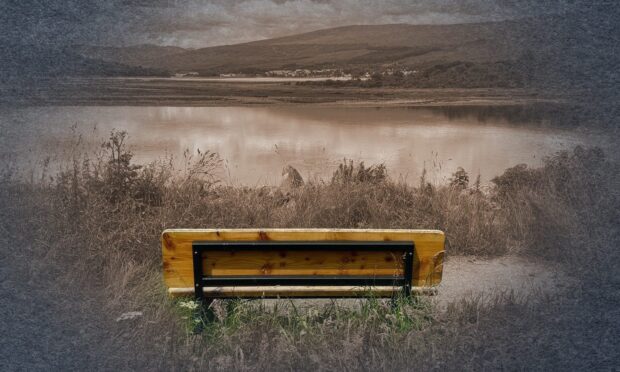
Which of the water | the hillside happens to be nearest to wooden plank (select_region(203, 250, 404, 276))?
the water

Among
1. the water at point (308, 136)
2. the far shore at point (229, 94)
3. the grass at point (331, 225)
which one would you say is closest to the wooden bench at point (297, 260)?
the grass at point (331, 225)

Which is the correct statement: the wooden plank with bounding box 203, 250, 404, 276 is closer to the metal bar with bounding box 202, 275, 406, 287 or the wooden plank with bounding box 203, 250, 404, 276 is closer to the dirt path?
the metal bar with bounding box 202, 275, 406, 287

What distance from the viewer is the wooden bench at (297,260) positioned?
10.9ft

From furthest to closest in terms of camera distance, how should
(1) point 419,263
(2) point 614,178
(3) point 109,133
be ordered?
(2) point 614,178 → (3) point 109,133 → (1) point 419,263

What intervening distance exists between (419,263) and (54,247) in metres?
2.79

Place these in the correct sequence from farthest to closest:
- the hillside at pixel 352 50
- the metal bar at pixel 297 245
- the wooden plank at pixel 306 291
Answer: the hillside at pixel 352 50 → the wooden plank at pixel 306 291 → the metal bar at pixel 297 245

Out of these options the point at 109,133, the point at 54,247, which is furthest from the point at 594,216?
the point at 54,247

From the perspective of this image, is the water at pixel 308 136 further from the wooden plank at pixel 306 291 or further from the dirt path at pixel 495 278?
the wooden plank at pixel 306 291

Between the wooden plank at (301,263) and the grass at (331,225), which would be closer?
the wooden plank at (301,263)

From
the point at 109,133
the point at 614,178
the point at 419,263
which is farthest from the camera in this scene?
the point at 614,178

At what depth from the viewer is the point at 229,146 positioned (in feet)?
13.6

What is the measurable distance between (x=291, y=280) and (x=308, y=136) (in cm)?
124

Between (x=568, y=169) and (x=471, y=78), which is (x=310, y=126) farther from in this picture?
(x=568, y=169)

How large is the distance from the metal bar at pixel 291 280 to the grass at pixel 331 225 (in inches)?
9.8
